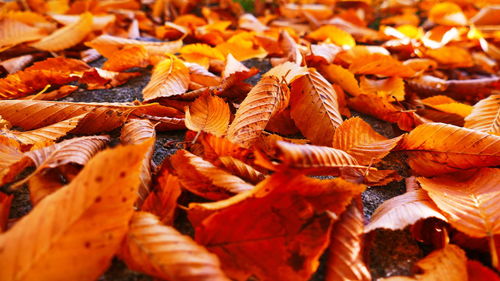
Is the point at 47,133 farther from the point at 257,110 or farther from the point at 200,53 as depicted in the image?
the point at 200,53

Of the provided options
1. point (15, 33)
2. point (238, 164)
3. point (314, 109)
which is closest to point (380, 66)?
point (314, 109)

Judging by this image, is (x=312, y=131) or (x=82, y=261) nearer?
(x=82, y=261)

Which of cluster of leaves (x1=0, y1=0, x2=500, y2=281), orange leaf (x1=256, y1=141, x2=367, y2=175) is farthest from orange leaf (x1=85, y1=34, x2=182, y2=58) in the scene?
orange leaf (x1=256, y1=141, x2=367, y2=175)

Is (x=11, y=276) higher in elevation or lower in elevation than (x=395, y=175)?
higher

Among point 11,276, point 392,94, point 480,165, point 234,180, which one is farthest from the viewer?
point 392,94

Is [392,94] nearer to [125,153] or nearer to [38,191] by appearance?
[125,153]

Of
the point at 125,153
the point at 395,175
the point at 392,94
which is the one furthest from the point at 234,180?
the point at 392,94

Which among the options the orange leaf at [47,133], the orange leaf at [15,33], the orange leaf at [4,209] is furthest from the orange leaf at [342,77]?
the orange leaf at [15,33]
